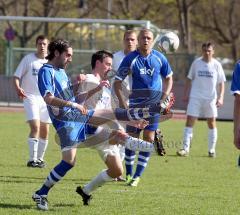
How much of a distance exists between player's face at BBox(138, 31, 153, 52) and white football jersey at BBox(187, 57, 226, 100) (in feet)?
16.6

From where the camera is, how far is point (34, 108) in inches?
515

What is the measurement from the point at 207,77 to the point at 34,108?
4325 mm

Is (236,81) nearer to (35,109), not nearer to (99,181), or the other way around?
(99,181)

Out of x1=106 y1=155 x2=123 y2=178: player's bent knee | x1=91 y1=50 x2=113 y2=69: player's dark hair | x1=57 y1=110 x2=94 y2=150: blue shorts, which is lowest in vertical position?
x1=106 y1=155 x2=123 y2=178: player's bent knee

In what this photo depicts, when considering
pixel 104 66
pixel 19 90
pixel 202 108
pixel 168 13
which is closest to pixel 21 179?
pixel 19 90

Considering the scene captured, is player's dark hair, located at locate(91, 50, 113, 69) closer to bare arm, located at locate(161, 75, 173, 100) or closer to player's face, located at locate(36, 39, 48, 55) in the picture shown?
bare arm, located at locate(161, 75, 173, 100)

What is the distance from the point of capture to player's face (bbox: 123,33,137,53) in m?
11.9

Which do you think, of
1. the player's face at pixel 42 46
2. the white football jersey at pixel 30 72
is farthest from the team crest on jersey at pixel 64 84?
the white football jersey at pixel 30 72

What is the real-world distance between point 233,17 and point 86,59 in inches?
866

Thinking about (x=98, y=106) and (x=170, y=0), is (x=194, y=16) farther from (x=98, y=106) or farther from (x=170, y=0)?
(x=98, y=106)

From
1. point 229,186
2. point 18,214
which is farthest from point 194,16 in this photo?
point 18,214

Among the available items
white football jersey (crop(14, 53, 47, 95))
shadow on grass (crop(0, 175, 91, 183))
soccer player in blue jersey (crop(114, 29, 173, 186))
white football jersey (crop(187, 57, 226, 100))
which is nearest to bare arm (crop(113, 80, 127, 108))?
soccer player in blue jersey (crop(114, 29, 173, 186))

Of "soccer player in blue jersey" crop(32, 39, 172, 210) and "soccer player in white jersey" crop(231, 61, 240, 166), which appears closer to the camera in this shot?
"soccer player in white jersey" crop(231, 61, 240, 166)

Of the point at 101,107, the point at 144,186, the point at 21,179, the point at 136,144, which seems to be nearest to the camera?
the point at 136,144
